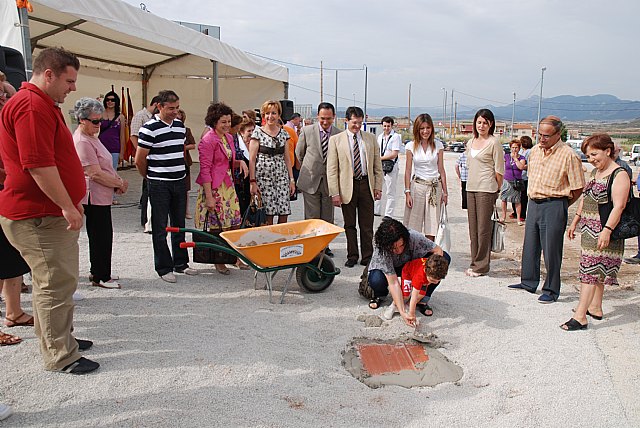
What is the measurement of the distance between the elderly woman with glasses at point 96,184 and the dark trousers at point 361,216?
2300 mm

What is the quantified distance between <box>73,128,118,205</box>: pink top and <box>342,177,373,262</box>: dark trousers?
2.36m

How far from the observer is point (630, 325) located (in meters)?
4.15

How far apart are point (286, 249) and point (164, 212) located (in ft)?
4.11

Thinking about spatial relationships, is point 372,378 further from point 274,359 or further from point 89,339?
point 89,339

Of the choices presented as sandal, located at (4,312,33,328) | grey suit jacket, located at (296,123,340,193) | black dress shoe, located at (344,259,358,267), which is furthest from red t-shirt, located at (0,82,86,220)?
black dress shoe, located at (344,259,358,267)

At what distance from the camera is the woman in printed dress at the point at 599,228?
12.8 feet

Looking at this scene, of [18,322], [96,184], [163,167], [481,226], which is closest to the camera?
[18,322]

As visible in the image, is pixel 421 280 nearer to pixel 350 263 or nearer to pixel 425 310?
pixel 425 310

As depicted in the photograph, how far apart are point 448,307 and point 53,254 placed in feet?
10.2

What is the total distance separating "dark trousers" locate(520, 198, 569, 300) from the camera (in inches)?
177

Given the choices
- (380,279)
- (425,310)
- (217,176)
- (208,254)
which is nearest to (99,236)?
(208,254)

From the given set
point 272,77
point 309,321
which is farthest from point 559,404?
point 272,77

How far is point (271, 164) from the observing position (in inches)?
212

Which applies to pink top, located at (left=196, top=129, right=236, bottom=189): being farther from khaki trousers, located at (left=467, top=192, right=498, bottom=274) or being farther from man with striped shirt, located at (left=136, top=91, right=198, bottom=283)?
khaki trousers, located at (left=467, top=192, right=498, bottom=274)
